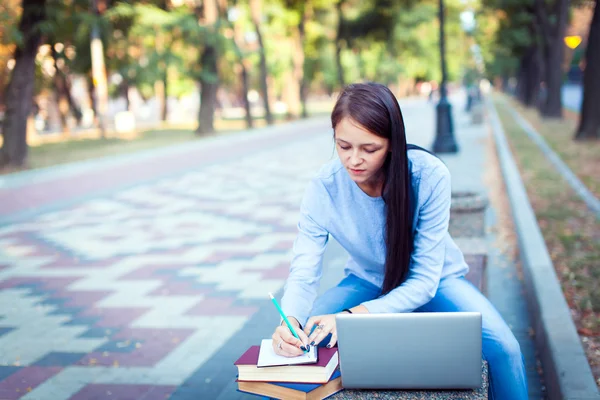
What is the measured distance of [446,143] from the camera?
1598cm

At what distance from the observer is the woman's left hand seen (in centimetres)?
231

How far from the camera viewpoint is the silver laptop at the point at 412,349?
2027 millimetres

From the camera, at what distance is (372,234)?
2.65m

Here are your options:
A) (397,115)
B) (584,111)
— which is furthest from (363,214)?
(584,111)

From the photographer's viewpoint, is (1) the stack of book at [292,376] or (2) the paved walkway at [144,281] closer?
(1) the stack of book at [292,376]

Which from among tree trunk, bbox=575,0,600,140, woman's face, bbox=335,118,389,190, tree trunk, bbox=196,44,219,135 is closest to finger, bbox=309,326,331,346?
woman's face, bbox=335,118,389,190

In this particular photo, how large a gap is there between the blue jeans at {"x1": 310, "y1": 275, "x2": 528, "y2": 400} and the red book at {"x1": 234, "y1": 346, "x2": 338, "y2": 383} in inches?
11.0

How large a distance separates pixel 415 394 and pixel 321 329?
43 cm

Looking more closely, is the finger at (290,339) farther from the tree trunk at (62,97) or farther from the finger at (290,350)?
the tree trunk at (62,97)

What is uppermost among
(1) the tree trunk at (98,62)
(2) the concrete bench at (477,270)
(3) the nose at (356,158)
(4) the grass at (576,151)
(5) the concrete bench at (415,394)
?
(1) the tree trunk at (98,62)

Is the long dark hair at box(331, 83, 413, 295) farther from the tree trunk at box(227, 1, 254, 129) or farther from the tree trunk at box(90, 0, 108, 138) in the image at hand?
the tree trunk at box(227, 1, 254, 129)

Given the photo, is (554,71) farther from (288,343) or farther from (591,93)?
(288,343)

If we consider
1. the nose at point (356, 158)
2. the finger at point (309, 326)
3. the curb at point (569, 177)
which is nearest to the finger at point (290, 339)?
the finger at point (309, 326)

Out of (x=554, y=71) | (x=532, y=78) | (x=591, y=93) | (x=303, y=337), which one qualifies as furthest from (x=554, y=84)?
(x=303, y=337)
